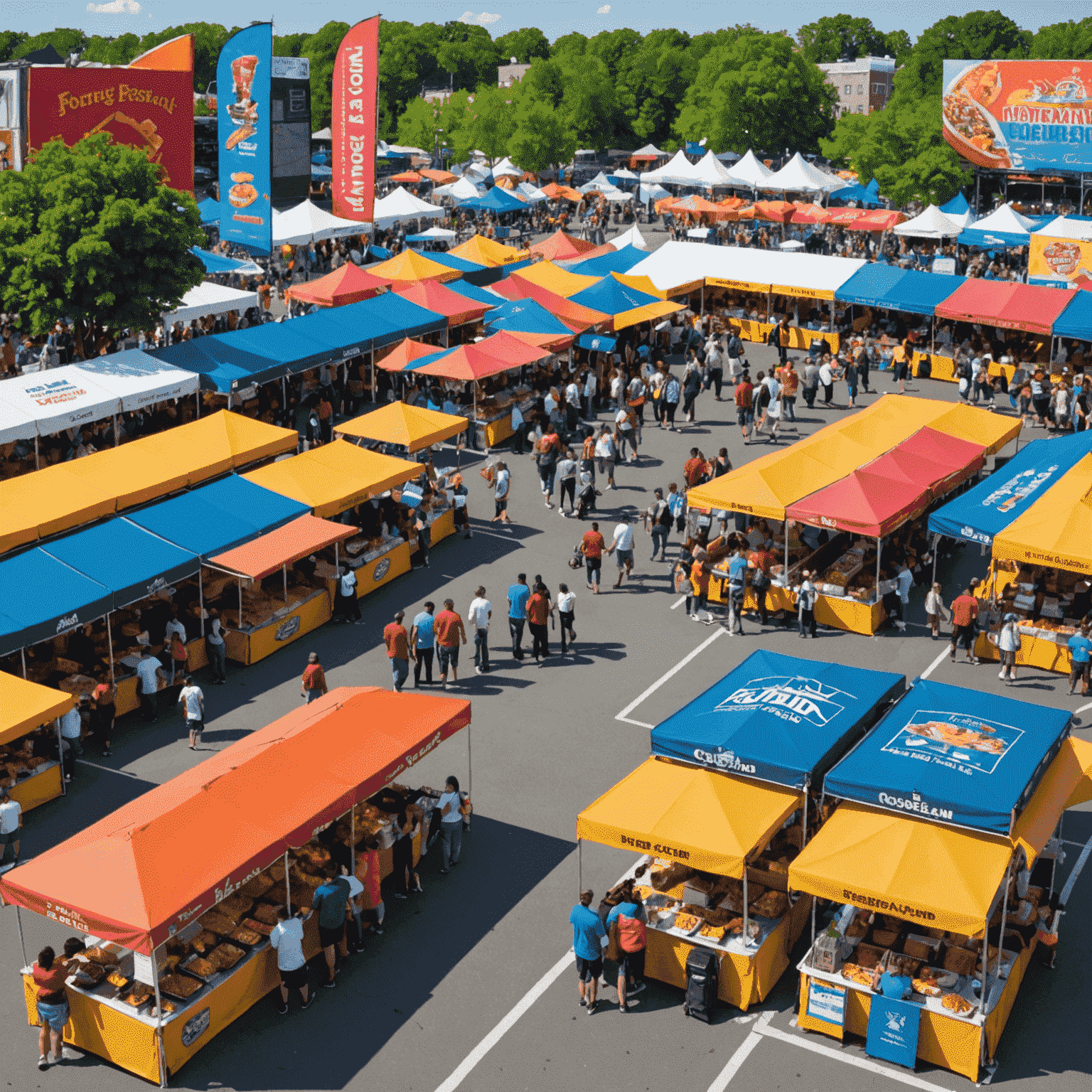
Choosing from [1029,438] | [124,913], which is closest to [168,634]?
[124,913]

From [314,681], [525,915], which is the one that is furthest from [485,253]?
[525,915]

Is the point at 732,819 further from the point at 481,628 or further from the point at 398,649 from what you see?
the point at 481,628

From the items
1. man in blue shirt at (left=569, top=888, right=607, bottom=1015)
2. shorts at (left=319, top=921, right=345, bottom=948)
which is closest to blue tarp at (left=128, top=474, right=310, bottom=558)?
shorts at (left=319, top=921, right=345, bottom=948)

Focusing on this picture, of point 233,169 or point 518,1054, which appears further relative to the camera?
point 233,169

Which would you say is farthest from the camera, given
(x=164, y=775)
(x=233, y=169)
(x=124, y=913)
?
(x=233, y=169)

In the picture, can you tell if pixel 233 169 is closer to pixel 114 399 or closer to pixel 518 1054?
pixel 114 399

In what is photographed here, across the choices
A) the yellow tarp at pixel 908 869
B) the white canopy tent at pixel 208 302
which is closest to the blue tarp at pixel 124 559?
the yellow tarp at pixel 908 869

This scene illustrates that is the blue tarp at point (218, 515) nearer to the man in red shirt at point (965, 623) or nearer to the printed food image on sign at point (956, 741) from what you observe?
the man in red shirt at point (965, 623)
